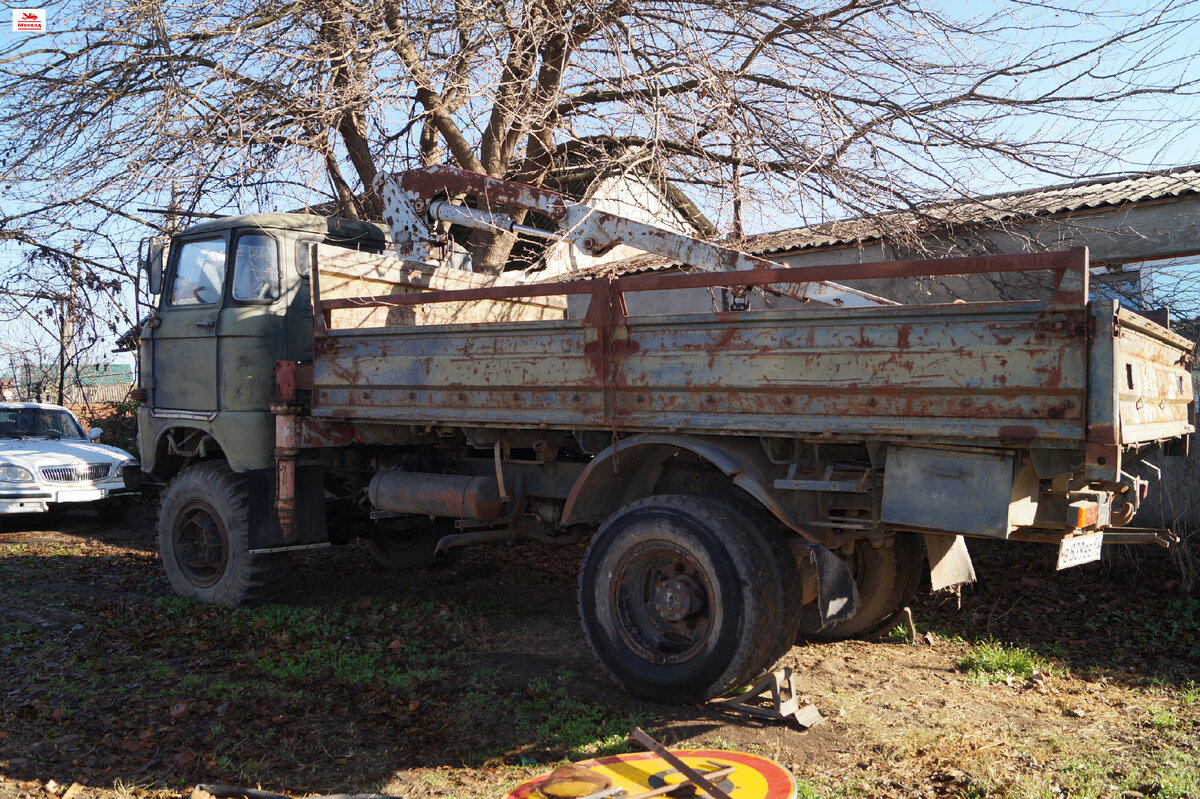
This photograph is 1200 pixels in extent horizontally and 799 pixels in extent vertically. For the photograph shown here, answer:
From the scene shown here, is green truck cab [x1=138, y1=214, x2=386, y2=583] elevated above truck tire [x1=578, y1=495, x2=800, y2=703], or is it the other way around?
green truck cab [x1=138, y1=214, x2=386, y2=583]

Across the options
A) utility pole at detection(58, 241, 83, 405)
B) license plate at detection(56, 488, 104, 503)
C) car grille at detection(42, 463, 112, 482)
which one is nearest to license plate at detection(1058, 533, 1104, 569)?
license plate at detection(56, 488, 104, 503)

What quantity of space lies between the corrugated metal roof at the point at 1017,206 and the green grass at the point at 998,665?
406cm

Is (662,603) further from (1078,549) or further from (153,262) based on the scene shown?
(153,262)

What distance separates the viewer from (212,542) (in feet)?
21.0

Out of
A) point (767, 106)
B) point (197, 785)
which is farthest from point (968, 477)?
point (767, 106)

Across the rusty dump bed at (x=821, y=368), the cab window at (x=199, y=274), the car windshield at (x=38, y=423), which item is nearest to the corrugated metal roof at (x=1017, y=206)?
the rusty dump bed at (x=821, y=368)

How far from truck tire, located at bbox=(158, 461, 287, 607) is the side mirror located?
1556 millimetres

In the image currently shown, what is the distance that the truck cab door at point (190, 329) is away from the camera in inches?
256

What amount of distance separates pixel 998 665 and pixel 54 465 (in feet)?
33.4

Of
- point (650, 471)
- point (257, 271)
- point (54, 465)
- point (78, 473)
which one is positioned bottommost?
point (78, 473)

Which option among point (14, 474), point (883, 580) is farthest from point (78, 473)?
point (883, 580)

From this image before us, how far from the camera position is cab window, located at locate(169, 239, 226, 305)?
260 inches

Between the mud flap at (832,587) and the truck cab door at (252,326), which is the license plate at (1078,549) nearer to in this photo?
the mud flap at (832,587)

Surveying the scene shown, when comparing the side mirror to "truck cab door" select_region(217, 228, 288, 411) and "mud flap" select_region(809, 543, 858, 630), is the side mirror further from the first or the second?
"mud flap" select_region(809, 543, 858, 630)
